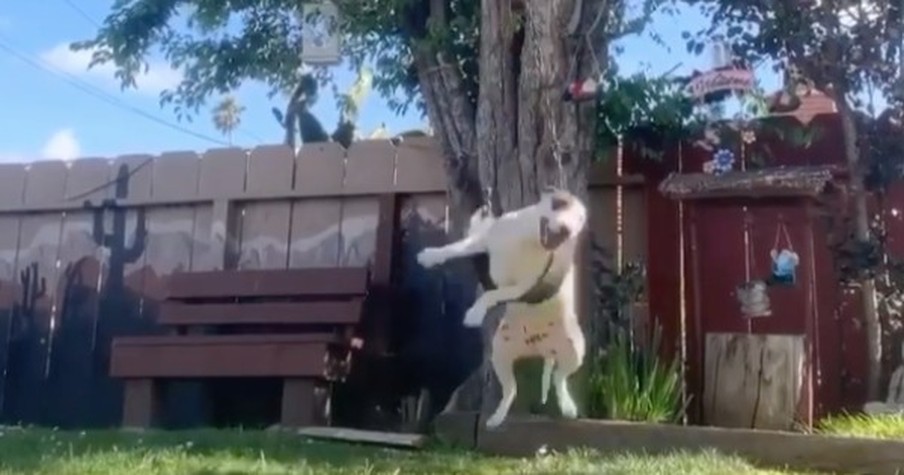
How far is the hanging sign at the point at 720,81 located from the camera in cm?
558

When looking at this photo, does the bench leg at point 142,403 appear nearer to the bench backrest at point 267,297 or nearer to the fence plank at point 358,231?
the bench backrest at point 267,297

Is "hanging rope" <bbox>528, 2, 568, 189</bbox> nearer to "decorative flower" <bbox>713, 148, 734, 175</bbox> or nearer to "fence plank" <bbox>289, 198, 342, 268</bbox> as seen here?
"decorative flower" <bbox>713, 148, 734, 175</bbox>

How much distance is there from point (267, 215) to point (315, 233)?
0.31 meters

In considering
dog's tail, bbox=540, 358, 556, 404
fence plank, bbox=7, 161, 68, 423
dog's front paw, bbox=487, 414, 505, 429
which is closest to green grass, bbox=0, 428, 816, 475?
dog's front paw, bbox=487, 414, 505, 429

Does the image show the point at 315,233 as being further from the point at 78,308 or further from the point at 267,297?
the point at 78,308

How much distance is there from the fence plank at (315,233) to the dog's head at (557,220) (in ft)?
8.81

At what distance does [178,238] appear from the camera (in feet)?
22.7

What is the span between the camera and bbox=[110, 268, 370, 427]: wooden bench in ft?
19.1

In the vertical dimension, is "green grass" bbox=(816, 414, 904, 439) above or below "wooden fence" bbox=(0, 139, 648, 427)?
below

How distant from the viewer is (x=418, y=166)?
6.43 metres

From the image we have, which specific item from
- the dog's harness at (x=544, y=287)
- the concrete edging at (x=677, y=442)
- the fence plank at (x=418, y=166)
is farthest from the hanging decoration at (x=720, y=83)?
the dog's harness at (x=544, y=287)

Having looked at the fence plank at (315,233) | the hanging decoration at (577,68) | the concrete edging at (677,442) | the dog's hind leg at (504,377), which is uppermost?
the hanging decoration at (577,68)

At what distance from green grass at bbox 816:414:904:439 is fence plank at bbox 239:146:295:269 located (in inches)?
116

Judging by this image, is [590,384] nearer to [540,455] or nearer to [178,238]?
[540,455]
